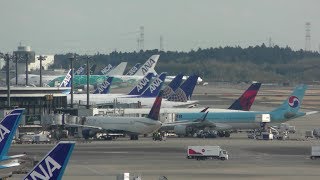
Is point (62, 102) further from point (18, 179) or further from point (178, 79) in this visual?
point (18, 179)

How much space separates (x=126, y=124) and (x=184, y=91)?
37.1 metres

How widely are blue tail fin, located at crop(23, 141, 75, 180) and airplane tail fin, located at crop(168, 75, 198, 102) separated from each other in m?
102

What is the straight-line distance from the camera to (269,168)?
73062mm

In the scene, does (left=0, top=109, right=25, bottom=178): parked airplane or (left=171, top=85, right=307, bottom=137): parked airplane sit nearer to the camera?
(left=0, top=109, right=25, bottom=178): parked airplane

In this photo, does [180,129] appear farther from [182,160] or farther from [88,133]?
[182,160]

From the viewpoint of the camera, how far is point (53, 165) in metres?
40.6

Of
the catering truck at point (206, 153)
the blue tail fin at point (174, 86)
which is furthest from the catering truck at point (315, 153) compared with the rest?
the blue tail fin at point (174, 86)

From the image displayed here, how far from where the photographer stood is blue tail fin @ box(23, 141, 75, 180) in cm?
4062

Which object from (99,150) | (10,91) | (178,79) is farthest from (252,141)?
(178,79)

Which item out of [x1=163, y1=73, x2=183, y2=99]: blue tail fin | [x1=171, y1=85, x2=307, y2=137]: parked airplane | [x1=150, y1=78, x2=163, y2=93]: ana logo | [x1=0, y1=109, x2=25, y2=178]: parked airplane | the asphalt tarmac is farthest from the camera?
[x1=150, y1=78, x2=163, y2=93]: ana logo

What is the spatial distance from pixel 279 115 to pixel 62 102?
24.7 metres

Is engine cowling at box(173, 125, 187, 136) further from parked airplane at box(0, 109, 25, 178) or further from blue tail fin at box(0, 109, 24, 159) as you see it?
blue tail fin at box(0, 109, 24, 159)

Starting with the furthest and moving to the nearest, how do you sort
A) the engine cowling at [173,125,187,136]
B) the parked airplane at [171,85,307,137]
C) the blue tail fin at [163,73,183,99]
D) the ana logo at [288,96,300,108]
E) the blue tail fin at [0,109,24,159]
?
the blue tail fin at [163,73,183,99]
the ana logo at [288,96,300,108]
the parked airplane at [171,85,307,137]
the engine cowling at [173,125,187,136]
the blue tail fin at [0,109,24,159]

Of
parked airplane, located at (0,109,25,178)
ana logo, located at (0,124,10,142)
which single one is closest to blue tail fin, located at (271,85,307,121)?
parked airplane, located at (0,109,25,178)
